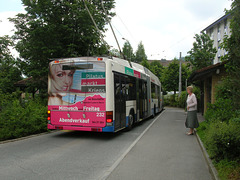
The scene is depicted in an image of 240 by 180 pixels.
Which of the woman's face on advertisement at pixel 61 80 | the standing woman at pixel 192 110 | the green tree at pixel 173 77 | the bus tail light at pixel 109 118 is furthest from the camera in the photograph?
the green tree at pixel 173 77

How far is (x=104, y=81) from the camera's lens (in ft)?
26.1

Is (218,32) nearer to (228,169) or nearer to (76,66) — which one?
(76,66)

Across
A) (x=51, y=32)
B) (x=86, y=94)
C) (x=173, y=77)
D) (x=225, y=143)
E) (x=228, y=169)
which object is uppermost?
(x=51, y=32)

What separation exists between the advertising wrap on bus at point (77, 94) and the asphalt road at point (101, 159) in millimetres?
761

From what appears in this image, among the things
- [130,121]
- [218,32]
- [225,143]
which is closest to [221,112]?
[130,121]

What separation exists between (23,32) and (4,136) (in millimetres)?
10265

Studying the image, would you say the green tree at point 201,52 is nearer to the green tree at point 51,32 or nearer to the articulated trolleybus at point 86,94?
the green tree at point 51,32

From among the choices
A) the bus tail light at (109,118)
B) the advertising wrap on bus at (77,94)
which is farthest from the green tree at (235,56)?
the advertising wrap on bus at (77,94)

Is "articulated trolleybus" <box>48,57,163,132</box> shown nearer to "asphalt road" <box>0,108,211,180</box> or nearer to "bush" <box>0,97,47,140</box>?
"asphalt road" <box>0,108,211,180</box>

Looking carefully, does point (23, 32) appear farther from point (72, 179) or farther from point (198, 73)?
point (72, 179)

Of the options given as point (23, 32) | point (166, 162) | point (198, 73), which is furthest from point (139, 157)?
point (23, 32)

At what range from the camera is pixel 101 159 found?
5.81m

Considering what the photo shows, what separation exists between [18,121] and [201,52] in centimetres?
2204

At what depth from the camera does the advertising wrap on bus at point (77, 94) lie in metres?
7.98
